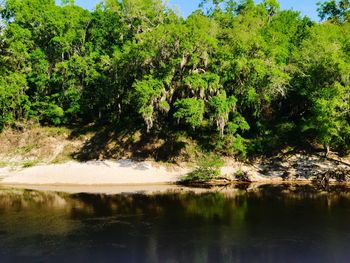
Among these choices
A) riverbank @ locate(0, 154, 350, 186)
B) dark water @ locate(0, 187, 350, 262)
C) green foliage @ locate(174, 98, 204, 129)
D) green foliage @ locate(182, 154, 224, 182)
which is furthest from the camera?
riverbank @ locate(0, 154, 350, 186)

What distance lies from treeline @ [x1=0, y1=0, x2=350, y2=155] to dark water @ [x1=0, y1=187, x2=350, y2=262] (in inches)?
289

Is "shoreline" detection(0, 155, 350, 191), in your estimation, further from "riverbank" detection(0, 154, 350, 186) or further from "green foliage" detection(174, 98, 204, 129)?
"green foliage" detection(174, 98, 204, 129)

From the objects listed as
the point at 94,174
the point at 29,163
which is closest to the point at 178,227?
the point at 94,174

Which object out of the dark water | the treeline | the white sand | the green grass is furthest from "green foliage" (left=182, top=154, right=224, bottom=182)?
the green grass

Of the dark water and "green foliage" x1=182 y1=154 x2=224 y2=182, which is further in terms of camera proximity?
"green foliage" x1=182 y1=154 x2=224 y2=182

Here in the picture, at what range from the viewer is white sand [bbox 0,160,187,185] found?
3397 centimetres

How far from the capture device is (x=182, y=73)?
35375 mm

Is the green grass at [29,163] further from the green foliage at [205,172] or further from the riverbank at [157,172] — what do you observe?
the green foliage at [205,172]

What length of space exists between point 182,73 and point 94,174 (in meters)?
11.2

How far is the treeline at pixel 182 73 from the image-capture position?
33344 mm

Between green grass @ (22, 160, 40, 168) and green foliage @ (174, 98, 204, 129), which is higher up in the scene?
green foliage @ (174, 98, 204, 129)

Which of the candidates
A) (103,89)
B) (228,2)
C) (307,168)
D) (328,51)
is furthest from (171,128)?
(228,2)

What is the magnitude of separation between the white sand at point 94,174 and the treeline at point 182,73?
3564 millimetres

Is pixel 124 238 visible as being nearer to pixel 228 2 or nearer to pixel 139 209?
pixel 139 209
